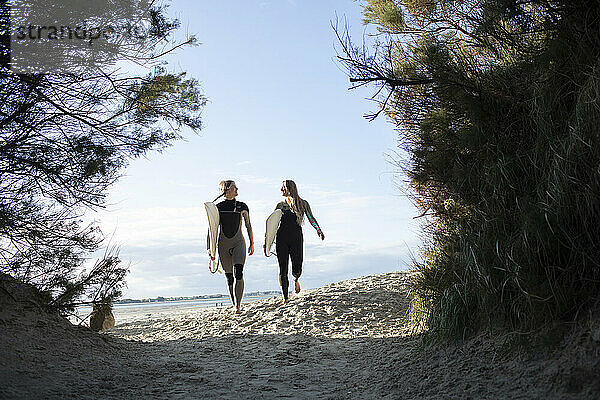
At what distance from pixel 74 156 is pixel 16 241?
3.76 ft

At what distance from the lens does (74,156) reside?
5.75 m

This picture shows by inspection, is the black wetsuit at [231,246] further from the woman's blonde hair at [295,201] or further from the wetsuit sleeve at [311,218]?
the wetsuit sleeve at [311,218]

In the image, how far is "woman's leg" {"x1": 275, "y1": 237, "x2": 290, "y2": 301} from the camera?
9.05m

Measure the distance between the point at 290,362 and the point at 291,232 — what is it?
389 centimetres

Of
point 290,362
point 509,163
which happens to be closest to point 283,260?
point 290,362

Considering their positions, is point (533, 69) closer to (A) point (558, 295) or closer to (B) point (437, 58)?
(B) point (437, 58)

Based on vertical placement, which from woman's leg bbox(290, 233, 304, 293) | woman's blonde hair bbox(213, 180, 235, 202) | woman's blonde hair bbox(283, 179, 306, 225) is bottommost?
woman's leg bbox(290, 233, 304, 293)

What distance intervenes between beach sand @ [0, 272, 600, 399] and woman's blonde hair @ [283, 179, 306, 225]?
194 centimetres

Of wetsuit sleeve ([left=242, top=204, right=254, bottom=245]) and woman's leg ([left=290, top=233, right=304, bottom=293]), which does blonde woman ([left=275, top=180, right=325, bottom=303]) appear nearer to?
woman's leg ([left=290, top=233, right=304, bottom=293])

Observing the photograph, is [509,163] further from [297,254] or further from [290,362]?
[297,254]

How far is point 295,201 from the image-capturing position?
9.27 m

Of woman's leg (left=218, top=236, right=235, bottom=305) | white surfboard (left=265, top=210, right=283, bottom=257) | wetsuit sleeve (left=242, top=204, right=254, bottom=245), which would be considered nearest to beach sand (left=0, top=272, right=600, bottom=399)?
woman's leg (left=218, top=236, right=235, bottom=305)

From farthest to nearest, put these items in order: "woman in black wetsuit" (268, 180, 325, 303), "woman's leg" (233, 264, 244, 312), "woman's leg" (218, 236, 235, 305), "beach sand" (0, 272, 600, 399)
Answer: "woman in black wetsuit" (268, 180, 325, 303), "woman's leg" (218, 236, 235, 305), "woman's leg" (233, 264, 244, 312), "beach sand" (0, 272, 600, 399)

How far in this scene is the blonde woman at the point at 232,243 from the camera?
8805mm
